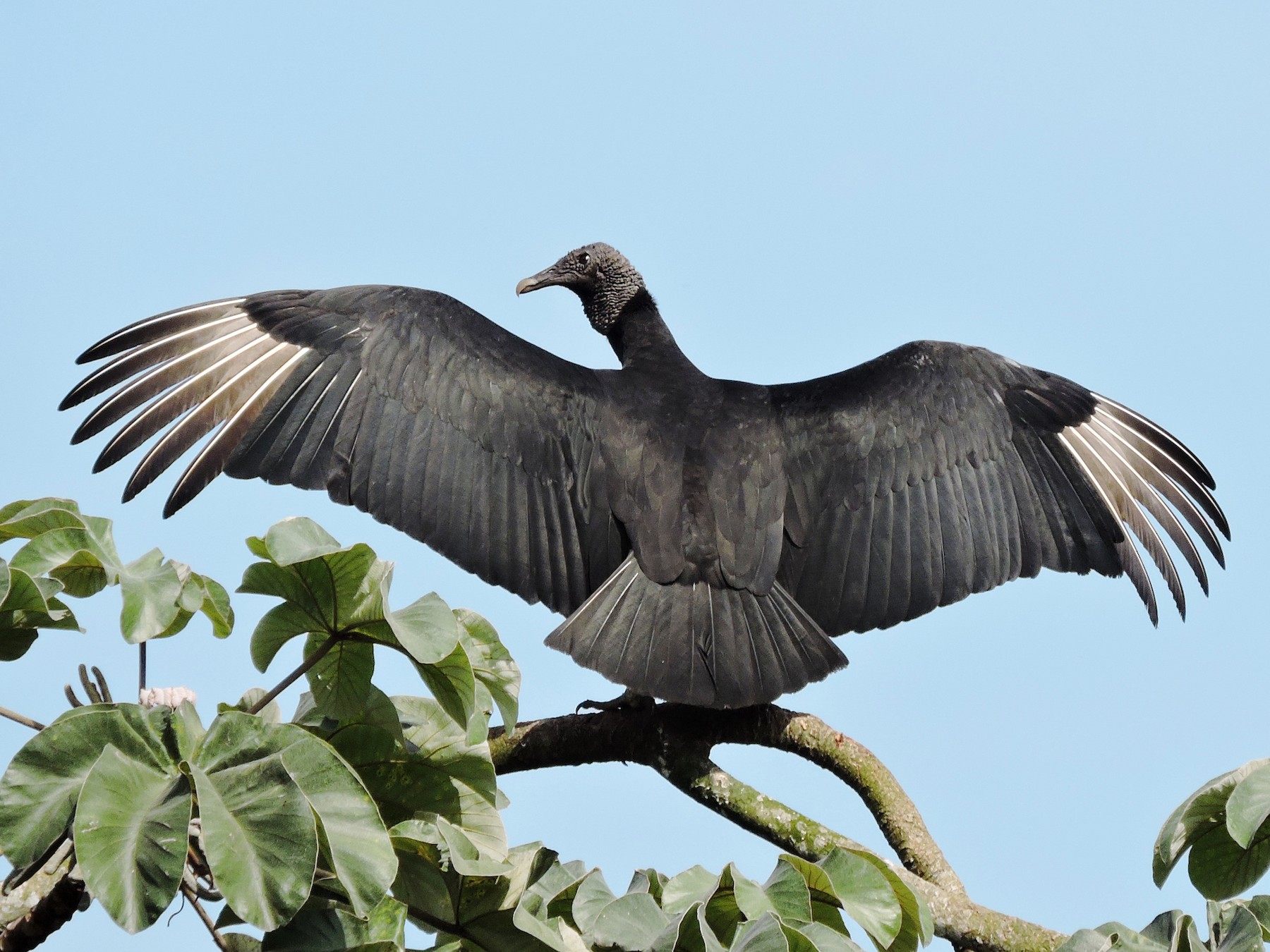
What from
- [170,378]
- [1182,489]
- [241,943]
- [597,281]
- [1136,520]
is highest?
[597,281]

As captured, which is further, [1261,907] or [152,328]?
[152,328]

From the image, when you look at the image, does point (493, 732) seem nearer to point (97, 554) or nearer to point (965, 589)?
point (97, 554)

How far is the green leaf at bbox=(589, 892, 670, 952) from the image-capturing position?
2.08 meters

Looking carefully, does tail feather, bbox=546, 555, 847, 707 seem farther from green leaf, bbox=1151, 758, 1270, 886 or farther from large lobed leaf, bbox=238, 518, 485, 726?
green leaf, bbox=1151, 758, 1270, 886

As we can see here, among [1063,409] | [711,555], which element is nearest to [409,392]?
[711,555]

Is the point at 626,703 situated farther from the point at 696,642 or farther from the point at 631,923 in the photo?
the point at 631,923

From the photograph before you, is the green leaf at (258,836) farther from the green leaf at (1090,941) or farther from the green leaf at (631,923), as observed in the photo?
the green leaf at (1090,941)

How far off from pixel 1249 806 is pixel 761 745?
1328 millimetres

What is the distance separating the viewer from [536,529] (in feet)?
12.5

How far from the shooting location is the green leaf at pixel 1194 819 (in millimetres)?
2293

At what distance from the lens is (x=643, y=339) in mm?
4699

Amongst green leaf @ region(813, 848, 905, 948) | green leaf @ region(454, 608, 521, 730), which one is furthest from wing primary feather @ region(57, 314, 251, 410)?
green leaf @ region(813, 848, 905, 948)

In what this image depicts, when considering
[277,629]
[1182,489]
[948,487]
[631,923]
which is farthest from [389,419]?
[1182,489]

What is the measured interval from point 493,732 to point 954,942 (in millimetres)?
987
